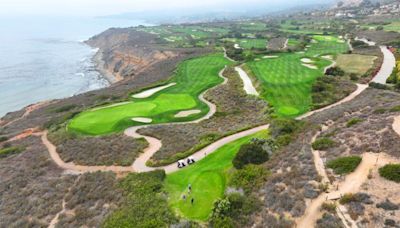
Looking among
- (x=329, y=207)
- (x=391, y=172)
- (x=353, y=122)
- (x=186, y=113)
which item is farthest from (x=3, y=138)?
(x=391, y=172)

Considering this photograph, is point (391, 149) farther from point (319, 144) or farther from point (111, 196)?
point (111, 196)

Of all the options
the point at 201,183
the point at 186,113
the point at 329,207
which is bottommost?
the point at 186,113

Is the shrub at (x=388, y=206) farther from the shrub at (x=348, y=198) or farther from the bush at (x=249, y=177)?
the bush at (x=249, y=177)

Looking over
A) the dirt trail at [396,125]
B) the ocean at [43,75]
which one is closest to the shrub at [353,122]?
the dirt trail at [396,125]

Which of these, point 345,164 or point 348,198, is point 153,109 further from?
point 348,198

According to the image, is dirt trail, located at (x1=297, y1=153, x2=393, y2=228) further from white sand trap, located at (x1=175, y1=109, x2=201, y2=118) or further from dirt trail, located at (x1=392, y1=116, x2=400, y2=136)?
white sand trap, located at (x1=175, y1=109, x2=201, y2=118)

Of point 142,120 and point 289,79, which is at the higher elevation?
point 289,79

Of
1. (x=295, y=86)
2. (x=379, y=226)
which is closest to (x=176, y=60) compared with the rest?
(x=295, y=86)
